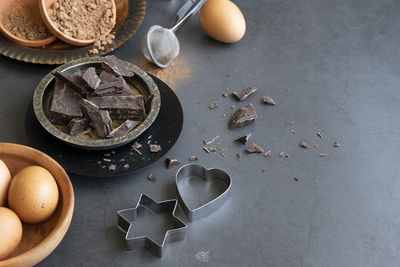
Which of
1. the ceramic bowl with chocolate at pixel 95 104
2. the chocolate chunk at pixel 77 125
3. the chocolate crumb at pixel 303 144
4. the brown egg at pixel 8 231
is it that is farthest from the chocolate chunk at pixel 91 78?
the chocolate crumb at pixel 303 144

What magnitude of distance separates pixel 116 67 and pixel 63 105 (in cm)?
20

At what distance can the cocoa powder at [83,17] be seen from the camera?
1.58 meters

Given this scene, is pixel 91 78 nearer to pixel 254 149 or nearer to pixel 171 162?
pixel 171 162

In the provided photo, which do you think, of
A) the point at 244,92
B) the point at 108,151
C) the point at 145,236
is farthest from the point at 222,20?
the point at 145,236

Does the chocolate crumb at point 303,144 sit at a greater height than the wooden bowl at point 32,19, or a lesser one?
lesser

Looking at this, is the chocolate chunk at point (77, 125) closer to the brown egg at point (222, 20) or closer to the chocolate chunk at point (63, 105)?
the chocolate chunk at point (63, 105)

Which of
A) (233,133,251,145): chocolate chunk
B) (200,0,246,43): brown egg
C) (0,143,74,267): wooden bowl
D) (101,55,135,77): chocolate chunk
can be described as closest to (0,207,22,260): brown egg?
(0,143,74,267): wooden bowl

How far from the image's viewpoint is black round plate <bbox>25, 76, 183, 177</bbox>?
4.12 ft

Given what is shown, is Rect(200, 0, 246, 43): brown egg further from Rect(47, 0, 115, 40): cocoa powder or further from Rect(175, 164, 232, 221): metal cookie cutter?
Rect(175, 164, 232, 221): metal cookie cutter

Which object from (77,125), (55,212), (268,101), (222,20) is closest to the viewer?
(55,212)

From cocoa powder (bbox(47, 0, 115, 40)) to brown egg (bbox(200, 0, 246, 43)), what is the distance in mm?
311

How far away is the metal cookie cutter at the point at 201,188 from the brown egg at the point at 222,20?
0.55 meters

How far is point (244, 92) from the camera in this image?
4.98 ft

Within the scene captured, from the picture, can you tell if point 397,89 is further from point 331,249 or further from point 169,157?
point 169,157
